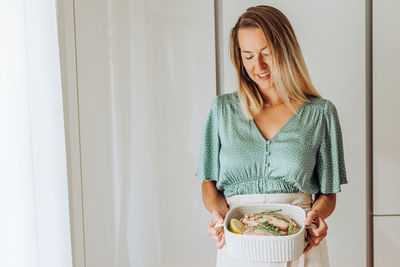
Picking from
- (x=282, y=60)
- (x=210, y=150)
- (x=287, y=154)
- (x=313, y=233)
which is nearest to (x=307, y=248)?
(x=313, y=233)

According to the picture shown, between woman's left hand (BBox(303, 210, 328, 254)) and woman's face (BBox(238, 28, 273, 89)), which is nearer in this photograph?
woman's left hand (BBox(303, 210, 328, 254))

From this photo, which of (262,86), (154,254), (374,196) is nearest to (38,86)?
(262,86)

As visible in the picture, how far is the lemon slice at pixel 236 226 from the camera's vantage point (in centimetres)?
112

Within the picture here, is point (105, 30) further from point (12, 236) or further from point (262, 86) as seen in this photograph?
point (12, 236)

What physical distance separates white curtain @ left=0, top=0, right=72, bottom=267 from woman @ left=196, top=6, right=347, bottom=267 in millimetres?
454

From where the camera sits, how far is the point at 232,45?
143 centimetres

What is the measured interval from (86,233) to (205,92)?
72cm

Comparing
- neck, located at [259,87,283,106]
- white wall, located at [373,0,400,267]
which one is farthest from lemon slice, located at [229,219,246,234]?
white wall, located at [373,0,400,267]

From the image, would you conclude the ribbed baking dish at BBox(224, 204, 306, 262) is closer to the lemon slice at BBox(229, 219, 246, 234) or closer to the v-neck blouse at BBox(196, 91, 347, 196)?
the lemon slice at BBox(229, 219, 246, 234)

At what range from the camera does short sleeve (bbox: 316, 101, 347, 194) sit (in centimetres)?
133

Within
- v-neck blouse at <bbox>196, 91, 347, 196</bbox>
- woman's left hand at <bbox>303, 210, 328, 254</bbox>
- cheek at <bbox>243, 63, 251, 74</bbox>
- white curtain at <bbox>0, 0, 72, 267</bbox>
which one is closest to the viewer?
white curtain at <bbox>0, 0, 72, 267</bbox>

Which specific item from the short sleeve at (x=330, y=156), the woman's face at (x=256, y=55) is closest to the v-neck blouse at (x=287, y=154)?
the short sleeve at (x=330, y=156)

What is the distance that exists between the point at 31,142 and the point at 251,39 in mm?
692

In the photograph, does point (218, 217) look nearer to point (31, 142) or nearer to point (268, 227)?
point (268, 227)
